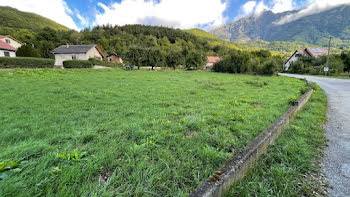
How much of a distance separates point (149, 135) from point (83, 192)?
135cm

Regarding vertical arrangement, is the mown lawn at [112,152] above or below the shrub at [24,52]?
below

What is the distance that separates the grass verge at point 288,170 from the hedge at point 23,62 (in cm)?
2752

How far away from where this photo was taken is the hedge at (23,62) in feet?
57.3

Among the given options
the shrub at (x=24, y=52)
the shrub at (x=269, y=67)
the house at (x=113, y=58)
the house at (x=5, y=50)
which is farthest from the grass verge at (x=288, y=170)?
the house at (x=113, y=58)

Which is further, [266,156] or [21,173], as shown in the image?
[266,156]

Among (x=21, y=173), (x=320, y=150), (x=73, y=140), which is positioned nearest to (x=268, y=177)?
(x=320, y=150)

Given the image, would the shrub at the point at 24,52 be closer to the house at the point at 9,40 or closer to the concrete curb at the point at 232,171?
the house at the point at 9,40

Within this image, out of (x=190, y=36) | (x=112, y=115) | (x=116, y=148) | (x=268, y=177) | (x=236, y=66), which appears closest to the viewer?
(x=268, y=177)

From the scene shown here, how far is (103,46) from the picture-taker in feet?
194

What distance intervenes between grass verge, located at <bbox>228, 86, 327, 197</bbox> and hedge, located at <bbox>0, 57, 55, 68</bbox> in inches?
1084

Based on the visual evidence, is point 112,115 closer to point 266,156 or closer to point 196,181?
point 196,181

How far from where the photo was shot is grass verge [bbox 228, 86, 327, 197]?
4.92ft

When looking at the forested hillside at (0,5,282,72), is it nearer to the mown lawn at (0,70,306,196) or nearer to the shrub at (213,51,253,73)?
the shrub at (213,51,253,73)

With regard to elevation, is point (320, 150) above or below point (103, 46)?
below
